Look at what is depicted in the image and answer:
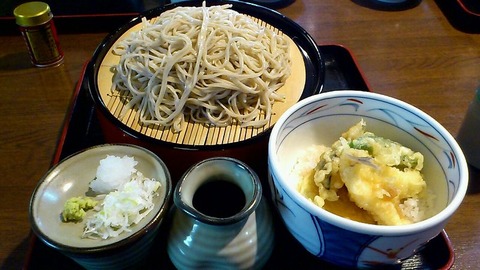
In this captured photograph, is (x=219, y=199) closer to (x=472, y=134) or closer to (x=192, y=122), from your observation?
(x=192, y=122)

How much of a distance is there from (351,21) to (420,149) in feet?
4.41

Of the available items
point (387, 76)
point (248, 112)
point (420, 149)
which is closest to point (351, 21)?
point (387, 76)

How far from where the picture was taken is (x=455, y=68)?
198 cm

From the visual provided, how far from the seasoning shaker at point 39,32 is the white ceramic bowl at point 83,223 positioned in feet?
3.05

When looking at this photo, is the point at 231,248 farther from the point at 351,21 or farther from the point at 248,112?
the point at 351,21

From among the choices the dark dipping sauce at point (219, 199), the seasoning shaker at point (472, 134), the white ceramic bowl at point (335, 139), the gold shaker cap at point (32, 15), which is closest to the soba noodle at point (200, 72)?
the white ceramic bowl at point (335, 139)

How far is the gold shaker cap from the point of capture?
1.80 m

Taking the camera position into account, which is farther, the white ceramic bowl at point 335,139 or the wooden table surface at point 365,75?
the wooden table surface at point 365,75

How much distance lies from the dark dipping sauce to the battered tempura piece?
181mm

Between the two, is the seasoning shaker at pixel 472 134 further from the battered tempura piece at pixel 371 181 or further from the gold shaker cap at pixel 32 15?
the gold shaker cap at pixel 32 15

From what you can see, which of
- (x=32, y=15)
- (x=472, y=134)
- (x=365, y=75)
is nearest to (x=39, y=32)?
(x=32, y=15)

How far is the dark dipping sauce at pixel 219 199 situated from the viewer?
1.05 metres

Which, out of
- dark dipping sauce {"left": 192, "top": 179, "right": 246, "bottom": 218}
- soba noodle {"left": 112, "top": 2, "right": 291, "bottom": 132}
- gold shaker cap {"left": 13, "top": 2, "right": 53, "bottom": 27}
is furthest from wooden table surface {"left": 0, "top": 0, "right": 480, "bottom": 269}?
dark dipping sauce {"left": 192, "top": 179, "right": 246, "bottom": 218}

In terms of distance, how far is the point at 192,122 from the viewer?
1.43 meters
